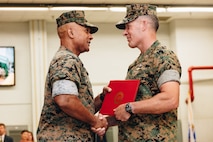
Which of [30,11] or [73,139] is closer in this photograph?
[73,139]

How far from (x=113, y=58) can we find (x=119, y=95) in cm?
875

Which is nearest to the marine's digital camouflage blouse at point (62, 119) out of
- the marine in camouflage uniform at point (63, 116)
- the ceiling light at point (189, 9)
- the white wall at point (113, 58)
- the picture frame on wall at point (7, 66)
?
the marine in camouflage uniform at point (63, 116)

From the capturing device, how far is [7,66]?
37.3 feet

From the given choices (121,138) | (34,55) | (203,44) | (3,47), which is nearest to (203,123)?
(203,44)

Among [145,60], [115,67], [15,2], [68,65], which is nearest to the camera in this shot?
[68,65]

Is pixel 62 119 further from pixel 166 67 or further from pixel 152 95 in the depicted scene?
pixel 166 67

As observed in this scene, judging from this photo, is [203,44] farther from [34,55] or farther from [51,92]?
[51,92]

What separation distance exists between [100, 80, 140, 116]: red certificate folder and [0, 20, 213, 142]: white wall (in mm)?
8206

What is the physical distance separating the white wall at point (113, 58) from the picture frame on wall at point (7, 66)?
176 millimetres

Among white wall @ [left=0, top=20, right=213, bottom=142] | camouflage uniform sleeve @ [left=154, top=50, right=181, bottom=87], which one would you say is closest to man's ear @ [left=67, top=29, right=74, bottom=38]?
camouflage uniform sleeve @ [left=154, top=50, right=181, bottom=87]

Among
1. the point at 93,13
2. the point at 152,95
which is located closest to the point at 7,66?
the point at 93,13

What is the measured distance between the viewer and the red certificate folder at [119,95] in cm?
334

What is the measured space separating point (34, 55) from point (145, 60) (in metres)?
8.32

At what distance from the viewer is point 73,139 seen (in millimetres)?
3283
